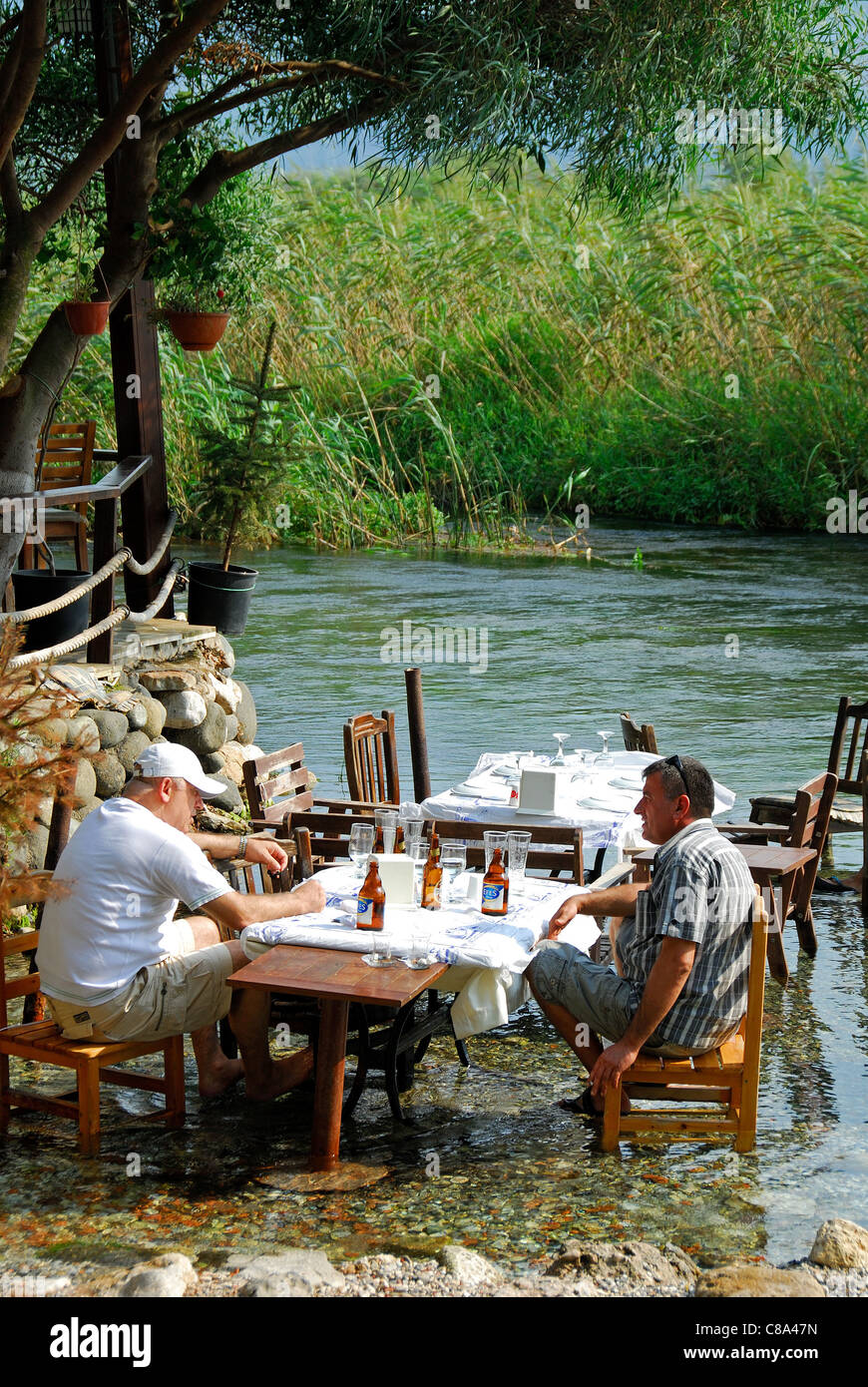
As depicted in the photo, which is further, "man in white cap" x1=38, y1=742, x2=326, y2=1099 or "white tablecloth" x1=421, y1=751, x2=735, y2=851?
"white tablecloth" x1=421, y1=751, x2=735, y2=851

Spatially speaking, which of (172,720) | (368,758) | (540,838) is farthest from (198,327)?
(540,838)

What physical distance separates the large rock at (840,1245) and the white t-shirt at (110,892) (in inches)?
76.1

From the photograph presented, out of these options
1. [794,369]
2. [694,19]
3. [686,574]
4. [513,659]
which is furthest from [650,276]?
[694,19]

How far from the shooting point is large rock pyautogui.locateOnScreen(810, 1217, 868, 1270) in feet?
13.0

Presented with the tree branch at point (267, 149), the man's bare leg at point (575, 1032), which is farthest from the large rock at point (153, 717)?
the man's bare leg at point (575, 1032)

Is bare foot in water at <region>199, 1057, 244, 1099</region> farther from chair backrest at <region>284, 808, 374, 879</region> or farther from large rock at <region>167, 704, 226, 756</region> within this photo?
large rock at <region>167, 704, 226, 756</region>

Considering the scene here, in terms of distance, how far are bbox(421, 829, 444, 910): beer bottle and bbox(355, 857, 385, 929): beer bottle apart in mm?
205

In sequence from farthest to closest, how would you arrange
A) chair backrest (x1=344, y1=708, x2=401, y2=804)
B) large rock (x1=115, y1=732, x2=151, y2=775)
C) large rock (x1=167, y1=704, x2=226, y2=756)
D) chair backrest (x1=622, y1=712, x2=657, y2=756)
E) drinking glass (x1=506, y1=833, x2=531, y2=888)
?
1. large rock (x1=167, y1=704, x2=226, y2=756)
2. large rock (x1=115, y1=732, x2=151, y2=775)
3. chair backrest (x1=622, y1=712, x2=657, y2=756)
4. chair backrest (x1=344, y1=708, x2=401, y2=804)
5. drinking glass (x1=506, y1=833, x2=531, y2=888)

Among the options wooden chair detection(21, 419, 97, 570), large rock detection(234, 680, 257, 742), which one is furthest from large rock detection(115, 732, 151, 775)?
wooden chair detection(21, 419, 97, 570)

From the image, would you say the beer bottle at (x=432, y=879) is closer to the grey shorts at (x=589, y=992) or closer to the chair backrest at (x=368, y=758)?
the grey shorts at (x=589, y=992)

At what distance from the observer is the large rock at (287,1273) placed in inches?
145
